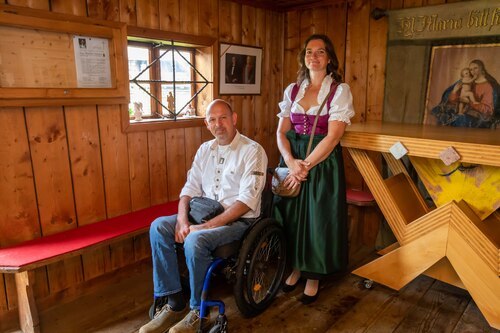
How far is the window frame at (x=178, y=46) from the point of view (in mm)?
2258

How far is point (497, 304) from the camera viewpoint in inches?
71.7

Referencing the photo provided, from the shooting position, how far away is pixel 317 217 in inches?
81.5

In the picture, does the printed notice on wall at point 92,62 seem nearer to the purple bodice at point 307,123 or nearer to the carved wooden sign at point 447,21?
the purple bodice at point 307,123

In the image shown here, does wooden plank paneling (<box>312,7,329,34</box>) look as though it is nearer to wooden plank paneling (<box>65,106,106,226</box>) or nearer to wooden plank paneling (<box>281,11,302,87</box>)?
wooden plank paneling (<box>281,11,302,87</box>)

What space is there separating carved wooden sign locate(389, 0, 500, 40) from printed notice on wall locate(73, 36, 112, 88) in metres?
1.88

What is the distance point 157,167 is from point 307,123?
106cm

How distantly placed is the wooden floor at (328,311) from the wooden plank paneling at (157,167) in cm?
58

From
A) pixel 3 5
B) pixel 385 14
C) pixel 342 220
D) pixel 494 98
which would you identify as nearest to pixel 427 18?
pixel 385 14

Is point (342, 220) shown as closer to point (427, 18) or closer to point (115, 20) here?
point (427, 18)

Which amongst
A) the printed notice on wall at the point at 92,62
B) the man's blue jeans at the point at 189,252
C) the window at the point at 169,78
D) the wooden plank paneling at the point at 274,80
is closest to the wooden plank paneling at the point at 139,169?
the window at the point at 169,78

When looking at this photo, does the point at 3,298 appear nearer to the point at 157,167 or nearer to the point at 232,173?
the point at 157,167

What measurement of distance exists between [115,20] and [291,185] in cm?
136

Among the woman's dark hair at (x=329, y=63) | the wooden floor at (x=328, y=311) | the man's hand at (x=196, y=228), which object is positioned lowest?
the wooden floor at (x=328, y=311)

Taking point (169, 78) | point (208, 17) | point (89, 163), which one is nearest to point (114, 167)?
point (89, 163)
